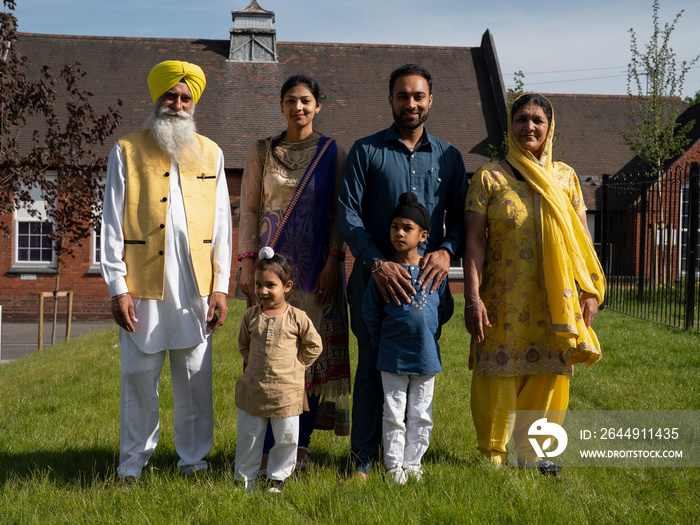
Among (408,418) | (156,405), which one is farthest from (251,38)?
(408,418)

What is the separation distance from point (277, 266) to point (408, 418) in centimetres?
117

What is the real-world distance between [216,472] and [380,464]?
3.30 feet

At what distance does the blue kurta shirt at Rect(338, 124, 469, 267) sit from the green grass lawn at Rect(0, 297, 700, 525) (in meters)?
1.37

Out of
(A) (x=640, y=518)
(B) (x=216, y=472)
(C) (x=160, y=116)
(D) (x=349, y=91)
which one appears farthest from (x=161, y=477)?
(D) (x=349, y=91)

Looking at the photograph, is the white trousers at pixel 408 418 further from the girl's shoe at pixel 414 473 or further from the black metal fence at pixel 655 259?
the black metal fence at pixel 655 259

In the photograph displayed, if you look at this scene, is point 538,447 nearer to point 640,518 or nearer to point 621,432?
point 640,518

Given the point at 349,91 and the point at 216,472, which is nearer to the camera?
the point at 216,472

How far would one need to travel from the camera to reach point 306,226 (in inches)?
164

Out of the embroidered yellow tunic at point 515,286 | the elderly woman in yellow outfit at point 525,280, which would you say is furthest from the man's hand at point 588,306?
the embroidered yellow tunic at point 515,286

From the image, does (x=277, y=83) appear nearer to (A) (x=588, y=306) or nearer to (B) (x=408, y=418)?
(A) (x=588, y=306)

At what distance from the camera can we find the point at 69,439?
4.96 metres

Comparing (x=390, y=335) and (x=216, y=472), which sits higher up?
(x=390, y=335)

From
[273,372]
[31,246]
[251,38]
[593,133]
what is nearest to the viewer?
[273,372]

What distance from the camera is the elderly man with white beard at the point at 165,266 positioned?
3910mm
